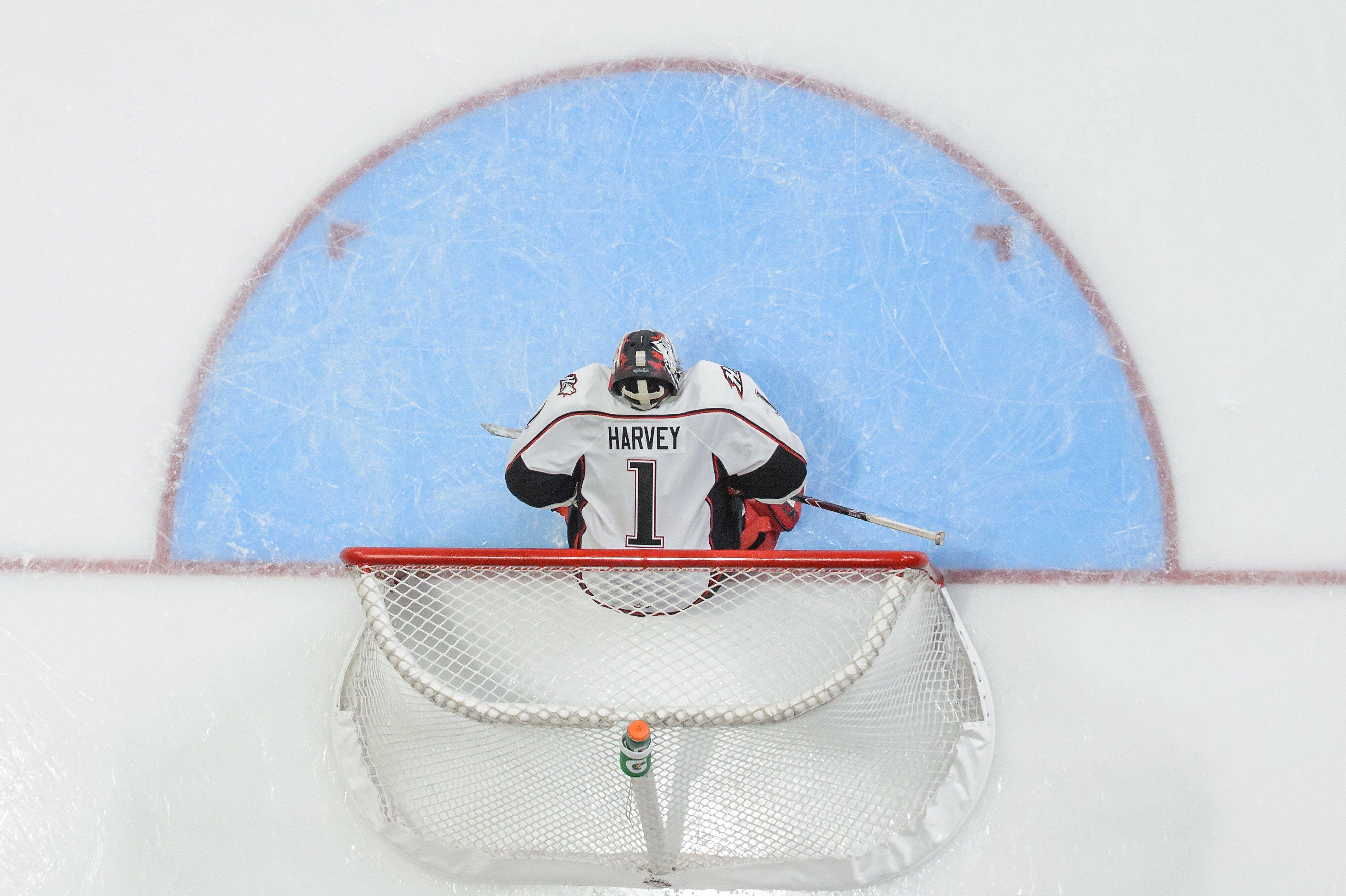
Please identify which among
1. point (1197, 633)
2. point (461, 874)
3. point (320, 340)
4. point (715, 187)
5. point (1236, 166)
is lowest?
point (461, 874)

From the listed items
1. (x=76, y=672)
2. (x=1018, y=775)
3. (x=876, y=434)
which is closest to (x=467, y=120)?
(x=876, y=434)

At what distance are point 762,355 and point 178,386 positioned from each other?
199cm

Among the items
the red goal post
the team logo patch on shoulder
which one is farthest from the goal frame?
the team logo patch on shoulder

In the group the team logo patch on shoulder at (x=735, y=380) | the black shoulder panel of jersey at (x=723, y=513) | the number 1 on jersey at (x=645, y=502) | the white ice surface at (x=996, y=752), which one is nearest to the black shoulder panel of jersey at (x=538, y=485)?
the number 1 on jersey at (x=645, y=502)

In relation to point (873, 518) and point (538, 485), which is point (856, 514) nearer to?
point (873, 518)

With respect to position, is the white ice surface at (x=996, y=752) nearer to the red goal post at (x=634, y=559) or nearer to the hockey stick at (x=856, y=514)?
the hockey stick at (x=856, y=514)

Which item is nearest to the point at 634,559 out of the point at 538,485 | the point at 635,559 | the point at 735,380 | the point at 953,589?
the point at 635,559

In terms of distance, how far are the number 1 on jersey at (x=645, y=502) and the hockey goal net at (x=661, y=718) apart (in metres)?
0.20

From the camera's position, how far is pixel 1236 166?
330 centimetres

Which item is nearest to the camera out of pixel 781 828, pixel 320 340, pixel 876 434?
pixel 781 828

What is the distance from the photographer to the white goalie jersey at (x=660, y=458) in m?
2.45

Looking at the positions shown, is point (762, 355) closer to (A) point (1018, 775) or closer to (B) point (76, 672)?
(A) point (1018, 775)

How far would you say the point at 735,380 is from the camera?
8.59ft

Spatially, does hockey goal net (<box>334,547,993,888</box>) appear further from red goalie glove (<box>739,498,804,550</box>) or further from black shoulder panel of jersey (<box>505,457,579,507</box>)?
red goalie glove (<box>739,498,804,550</box>)
